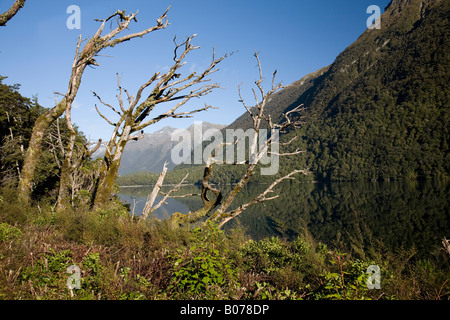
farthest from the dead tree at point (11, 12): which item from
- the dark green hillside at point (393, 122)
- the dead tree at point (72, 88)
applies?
the dark green hillside at point (393, 122)

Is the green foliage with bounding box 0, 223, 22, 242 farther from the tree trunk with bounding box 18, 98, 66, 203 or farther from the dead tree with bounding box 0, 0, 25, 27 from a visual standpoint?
the dead tree with bounding box 0, 0, 25, 27

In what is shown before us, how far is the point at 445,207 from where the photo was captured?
125 ft

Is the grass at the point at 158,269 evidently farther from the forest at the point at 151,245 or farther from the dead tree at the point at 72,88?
the dead tree at the point at 72,88

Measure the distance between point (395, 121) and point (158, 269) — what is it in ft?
541

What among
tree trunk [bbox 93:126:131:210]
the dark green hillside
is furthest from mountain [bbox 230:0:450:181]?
tree trunk [bbox 93:126:131:210]

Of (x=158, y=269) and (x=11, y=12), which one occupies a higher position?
(x=11, y=12)

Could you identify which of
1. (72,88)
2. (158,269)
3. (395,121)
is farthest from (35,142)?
(395,121)

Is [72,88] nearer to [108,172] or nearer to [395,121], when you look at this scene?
[108,172]

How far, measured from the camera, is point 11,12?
16.4ft

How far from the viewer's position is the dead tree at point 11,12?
16.2ft
